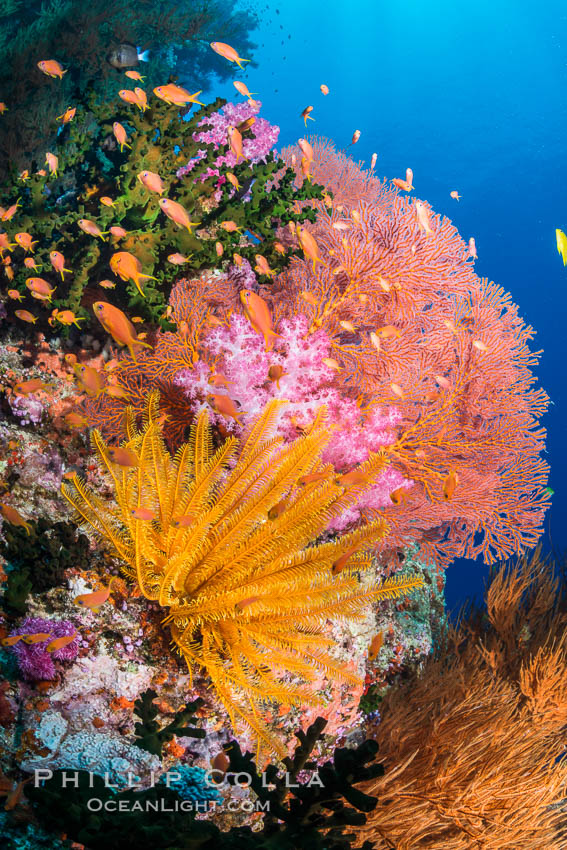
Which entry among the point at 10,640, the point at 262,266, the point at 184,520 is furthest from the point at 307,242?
the point at 10,640

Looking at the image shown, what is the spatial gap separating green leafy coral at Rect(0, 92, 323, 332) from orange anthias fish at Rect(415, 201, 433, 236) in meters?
0.98

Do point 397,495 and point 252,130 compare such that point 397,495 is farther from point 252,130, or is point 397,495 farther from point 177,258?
point 252,130

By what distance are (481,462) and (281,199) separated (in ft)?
10.4

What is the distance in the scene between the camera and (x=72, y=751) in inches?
86.2

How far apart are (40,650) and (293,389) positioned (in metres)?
2.38

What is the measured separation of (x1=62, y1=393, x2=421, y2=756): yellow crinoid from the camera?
2527 mm

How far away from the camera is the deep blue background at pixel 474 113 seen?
39.9 m

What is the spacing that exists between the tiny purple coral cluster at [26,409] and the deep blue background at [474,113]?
30384 mm

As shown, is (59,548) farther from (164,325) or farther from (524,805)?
(524,805)

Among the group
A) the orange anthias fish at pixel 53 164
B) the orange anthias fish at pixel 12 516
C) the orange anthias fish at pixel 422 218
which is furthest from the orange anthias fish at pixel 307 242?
the orange anthias fish at pixel 12 516

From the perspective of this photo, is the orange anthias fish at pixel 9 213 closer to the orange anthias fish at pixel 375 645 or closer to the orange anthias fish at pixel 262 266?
the orange anthias fish at pixel 262 266


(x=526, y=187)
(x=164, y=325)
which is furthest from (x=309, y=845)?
(x=526, y=187)

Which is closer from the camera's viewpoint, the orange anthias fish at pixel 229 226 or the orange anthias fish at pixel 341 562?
the orange anthias fish at pixel 341 562

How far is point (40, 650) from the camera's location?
2314mm
